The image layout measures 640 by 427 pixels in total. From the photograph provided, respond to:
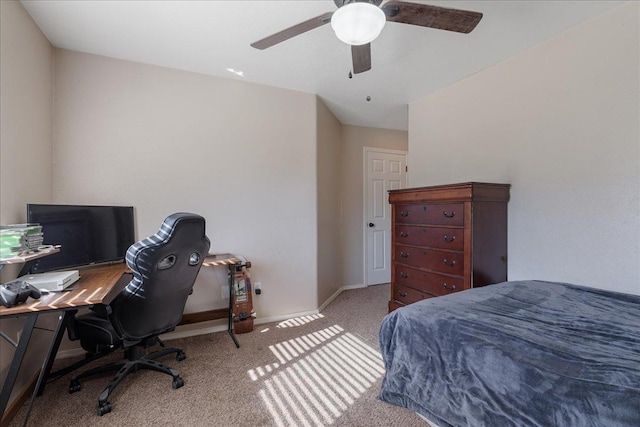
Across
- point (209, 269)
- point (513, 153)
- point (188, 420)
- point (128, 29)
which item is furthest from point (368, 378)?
point (128, 29)

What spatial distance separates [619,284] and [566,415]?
152 centimetres

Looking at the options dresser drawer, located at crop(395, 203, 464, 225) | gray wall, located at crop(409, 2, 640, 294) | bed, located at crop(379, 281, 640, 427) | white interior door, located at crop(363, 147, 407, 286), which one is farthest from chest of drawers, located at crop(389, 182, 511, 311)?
white interior door, located at crop(363, 147, 407, 286)

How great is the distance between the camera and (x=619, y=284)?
176cm

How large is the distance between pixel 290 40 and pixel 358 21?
41.7 inches

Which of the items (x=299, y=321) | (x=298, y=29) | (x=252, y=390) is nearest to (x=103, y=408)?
(x=252, y=390)

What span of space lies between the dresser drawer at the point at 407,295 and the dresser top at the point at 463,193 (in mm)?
871

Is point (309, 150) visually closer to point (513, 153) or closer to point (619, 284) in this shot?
point (513, 153)

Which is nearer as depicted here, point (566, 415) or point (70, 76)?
point (566, 415)

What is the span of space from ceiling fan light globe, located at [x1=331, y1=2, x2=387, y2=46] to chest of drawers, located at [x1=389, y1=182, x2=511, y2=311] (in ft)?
4.48

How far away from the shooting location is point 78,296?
142 cm

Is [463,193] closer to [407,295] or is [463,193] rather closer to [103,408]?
[407,295]

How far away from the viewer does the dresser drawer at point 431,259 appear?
221 centimetres

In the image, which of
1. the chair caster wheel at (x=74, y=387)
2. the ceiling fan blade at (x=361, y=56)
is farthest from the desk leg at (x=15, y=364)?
the ceiling fan blade at (x=361, y=56)

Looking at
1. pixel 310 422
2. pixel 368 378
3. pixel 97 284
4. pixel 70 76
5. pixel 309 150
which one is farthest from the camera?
pixel 309 150
